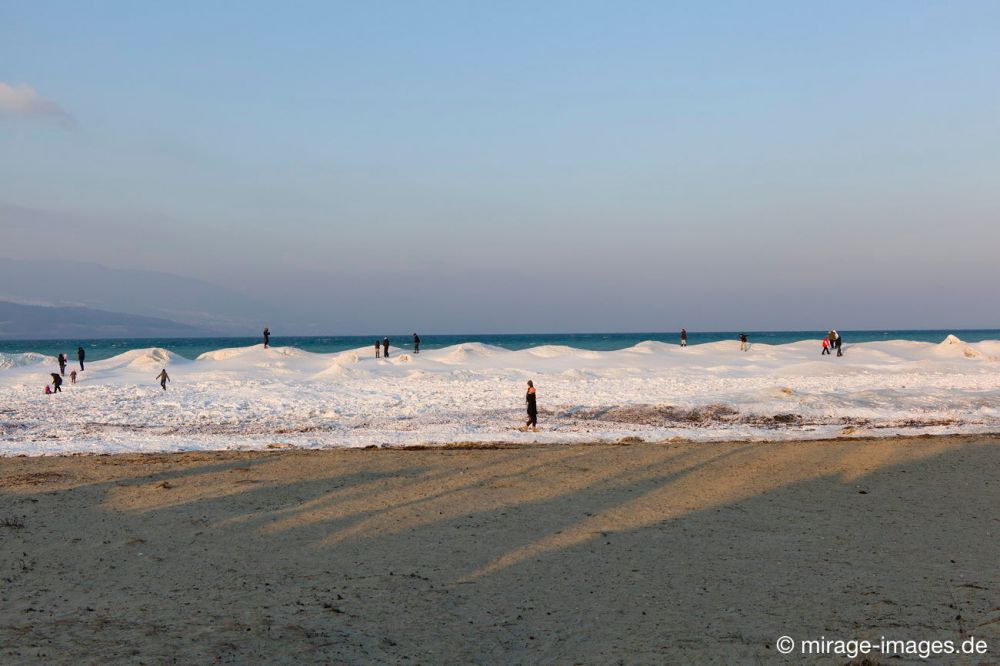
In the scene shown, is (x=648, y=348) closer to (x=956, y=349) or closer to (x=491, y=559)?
(x=956, y=349)

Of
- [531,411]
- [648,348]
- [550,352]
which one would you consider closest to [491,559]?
[531,411]

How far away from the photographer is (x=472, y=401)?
95.7ft

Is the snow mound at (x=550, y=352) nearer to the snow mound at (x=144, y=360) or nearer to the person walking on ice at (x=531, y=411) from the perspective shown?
the snow mound at (x=144, y=360)

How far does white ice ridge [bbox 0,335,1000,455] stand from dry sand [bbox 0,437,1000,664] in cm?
545

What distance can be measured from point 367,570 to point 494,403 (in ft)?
64.3

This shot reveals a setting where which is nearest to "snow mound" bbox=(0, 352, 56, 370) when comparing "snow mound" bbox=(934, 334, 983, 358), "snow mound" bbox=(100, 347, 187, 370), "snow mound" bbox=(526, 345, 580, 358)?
"snow mound" bbox=(100, 347, 187, 370)

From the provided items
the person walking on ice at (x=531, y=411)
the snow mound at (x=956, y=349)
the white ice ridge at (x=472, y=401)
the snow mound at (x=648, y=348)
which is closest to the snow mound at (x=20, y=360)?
the white ice ridge at (x=472, y=401)

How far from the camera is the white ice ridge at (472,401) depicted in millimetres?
21594

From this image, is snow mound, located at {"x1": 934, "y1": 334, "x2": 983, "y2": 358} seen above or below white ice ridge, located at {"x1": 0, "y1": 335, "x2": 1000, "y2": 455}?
above

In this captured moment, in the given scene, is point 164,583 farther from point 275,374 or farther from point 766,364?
point 766,364

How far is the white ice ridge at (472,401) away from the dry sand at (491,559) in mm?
5454

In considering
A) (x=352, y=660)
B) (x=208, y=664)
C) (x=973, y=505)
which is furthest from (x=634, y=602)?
(x=973, y=505)

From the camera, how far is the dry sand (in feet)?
23.2

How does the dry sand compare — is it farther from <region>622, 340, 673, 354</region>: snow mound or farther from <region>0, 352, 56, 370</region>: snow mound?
<region>0, 352, 56, 370</region>: snow mound
